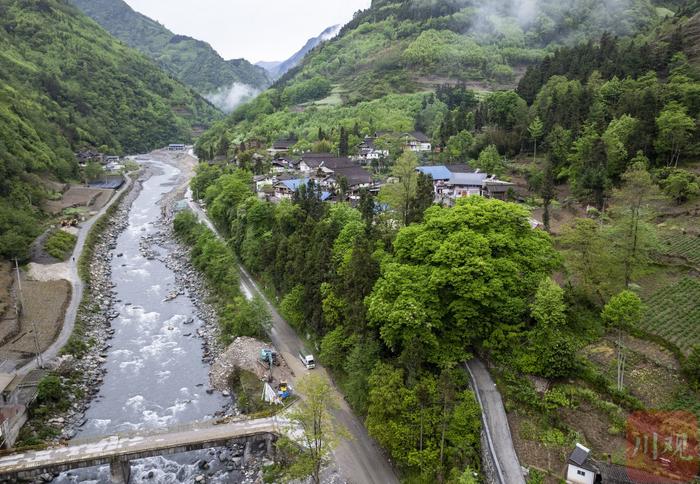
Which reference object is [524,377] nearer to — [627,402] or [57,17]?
[627,402]

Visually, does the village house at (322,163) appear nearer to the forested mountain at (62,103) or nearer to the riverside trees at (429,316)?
the riverside trees at (429,316)

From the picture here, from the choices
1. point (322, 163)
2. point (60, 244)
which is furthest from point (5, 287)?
point (322, 163)

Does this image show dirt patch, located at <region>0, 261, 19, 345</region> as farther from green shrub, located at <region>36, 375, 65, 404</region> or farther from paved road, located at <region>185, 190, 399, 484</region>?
paved road, located at <region>185, 190, 399, 484</region>

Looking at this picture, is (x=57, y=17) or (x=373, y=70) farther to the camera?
(x=57, y=17)

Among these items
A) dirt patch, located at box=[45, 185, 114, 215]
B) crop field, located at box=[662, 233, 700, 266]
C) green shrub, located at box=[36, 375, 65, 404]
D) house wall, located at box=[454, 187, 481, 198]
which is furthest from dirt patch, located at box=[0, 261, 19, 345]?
crop field, located at box=[662, 233, 700, 266]


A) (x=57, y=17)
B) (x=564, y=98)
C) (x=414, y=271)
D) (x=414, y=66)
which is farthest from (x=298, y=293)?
(x=57, y=17)
